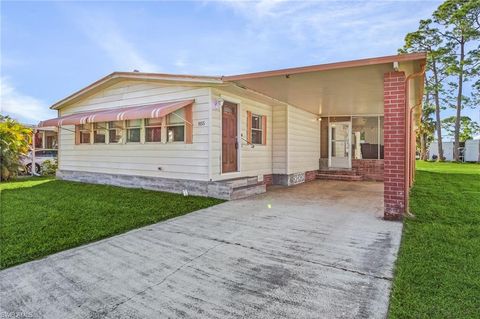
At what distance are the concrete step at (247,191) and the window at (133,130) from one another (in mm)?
3867

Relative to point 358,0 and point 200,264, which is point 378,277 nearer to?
point 200,264

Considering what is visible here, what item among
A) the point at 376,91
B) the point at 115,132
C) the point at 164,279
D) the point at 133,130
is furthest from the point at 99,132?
the point at 376,91

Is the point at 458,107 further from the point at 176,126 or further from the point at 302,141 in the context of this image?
the point at 176,126

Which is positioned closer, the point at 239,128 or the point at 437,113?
the point at 239,128

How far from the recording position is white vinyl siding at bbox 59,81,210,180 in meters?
8.02

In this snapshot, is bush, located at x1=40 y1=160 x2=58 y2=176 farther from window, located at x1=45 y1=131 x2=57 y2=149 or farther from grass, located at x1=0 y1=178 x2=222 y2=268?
grass, located at x1=0 y1=178 x2=222 y2=268

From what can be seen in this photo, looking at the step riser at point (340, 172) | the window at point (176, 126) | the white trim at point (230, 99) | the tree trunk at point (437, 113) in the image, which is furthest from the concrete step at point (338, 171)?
the tree trunk at point (437, 113)

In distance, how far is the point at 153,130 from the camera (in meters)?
9.09

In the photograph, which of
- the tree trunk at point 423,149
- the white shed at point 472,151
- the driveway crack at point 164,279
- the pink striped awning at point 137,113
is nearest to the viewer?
the driveway crack at point 164,279

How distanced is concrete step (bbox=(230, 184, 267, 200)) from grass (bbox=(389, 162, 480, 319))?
154 inches

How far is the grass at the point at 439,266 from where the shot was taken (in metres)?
2.47

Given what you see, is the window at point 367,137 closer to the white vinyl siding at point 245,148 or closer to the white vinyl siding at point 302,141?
the white vinyl siding at point 302,141

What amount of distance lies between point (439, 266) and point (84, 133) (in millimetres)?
11755

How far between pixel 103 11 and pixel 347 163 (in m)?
11.2
